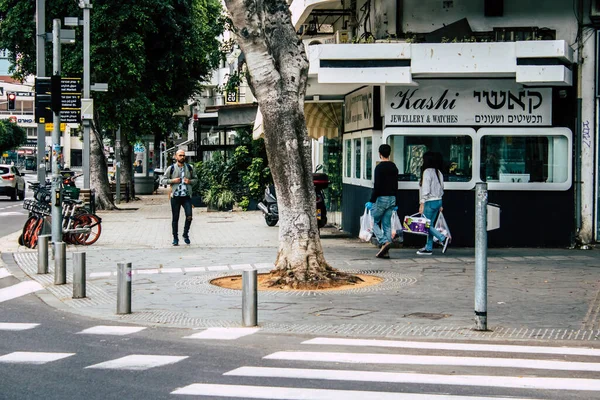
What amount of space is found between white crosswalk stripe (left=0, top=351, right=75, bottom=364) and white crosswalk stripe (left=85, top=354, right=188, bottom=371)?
51 cm

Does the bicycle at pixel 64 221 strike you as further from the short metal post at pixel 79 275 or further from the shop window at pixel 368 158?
the short metal post at pixel 79 275

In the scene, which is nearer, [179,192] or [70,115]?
[70,115]

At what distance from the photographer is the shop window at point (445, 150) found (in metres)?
17.0

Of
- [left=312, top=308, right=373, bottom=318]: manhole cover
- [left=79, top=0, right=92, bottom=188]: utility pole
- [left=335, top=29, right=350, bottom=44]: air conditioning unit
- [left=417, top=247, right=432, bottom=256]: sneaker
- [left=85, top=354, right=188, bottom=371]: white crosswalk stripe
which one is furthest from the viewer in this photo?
[left=79, top=0, right=92, bottom=188]: utility pole

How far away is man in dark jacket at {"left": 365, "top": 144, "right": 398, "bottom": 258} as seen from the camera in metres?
15.2

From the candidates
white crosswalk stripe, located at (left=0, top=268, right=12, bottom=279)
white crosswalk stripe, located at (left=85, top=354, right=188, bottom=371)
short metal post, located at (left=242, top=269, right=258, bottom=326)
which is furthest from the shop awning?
white crosswalk stripe, located at (left=85, top=354, right=188, bottom=371)

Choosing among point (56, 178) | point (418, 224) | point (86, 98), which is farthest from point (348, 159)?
A: point (86, 98)

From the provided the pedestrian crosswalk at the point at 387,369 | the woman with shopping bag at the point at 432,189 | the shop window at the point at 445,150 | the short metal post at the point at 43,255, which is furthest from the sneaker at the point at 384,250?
the pedestrian crosswalk at the point at 387,369

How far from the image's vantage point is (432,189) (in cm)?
1570

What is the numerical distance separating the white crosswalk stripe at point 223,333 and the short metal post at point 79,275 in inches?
108

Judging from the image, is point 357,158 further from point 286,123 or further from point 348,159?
point 286,123

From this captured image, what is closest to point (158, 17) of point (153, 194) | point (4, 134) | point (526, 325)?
point (153, 194)

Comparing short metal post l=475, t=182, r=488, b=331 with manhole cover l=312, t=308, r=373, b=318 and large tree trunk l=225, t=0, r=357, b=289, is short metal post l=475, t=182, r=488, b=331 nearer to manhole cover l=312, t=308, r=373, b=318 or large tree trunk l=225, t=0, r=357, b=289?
manhole cover l=312, t=308, r=373, b=318

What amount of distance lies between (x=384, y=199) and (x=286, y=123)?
3.57 metres
